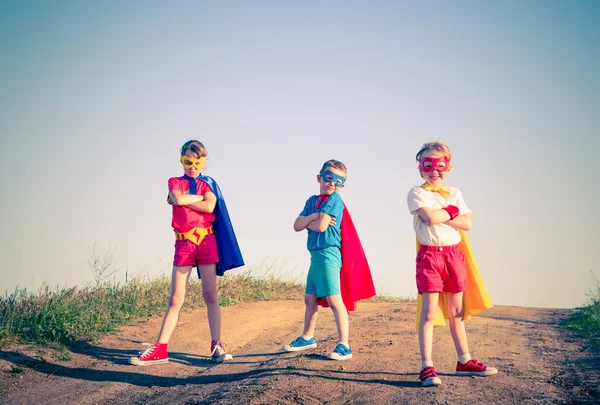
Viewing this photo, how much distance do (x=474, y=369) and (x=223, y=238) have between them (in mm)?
3231

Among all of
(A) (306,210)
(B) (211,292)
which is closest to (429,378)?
(A) (306,210)

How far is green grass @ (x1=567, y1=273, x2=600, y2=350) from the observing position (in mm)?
7850

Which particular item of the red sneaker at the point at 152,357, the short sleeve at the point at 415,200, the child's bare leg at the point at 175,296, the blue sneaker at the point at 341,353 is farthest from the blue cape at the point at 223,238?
the short sleeve at the point at 415,200

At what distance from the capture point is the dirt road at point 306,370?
4.92 metres

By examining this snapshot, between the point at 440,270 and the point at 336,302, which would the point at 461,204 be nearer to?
the point at 440,270

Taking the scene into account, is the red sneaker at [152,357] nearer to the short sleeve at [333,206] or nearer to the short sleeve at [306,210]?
the short sleeve at [306,210]

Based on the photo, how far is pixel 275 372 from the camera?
5504 mm

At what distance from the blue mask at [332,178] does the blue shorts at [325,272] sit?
749 mm

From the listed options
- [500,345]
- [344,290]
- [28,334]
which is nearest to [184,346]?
[28,334]

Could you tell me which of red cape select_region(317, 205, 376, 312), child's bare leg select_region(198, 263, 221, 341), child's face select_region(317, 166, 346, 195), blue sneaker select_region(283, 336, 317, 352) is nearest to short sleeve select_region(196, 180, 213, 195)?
child's bare leg select_region(198, 263, 221, 341)

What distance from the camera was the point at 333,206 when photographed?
6.24 meters

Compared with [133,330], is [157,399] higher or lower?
lower

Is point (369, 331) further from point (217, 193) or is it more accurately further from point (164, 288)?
point (164, 288)

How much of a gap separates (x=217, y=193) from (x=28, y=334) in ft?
10.6
